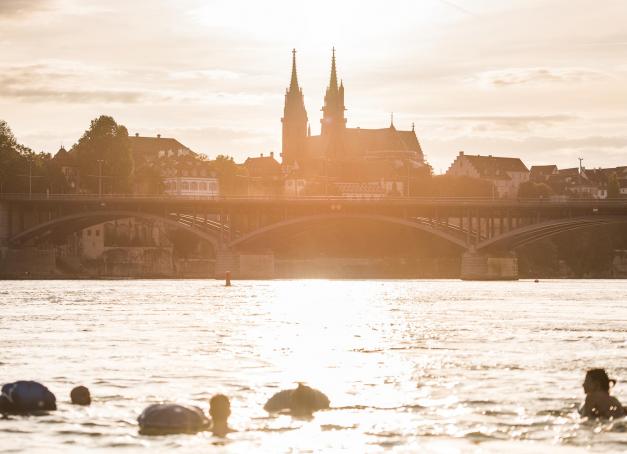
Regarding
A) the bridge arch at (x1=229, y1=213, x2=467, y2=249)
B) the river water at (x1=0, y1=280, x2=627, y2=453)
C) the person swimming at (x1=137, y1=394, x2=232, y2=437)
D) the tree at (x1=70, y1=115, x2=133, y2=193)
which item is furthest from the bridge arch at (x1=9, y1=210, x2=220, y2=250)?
the person swimming at (x1=137, y1=394, x2=232, y2=437)

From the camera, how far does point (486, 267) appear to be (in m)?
144

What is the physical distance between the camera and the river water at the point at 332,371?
27.7m

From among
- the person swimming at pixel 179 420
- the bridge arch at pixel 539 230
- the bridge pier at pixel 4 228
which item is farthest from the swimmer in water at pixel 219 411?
the bridge pier at pixel 4 228

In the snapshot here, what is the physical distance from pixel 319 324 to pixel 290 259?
112 meters

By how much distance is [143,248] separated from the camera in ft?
604

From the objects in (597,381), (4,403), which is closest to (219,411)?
(4,403)

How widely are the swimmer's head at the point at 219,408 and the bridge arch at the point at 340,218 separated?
4327 inches

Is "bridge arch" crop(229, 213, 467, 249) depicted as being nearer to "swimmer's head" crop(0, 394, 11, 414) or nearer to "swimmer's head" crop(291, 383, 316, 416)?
"swimmer's head" crop(291, 383, 316, 416)

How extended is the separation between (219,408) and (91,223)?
414ft

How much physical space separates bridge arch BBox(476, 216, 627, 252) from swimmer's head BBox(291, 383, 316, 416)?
10623cm

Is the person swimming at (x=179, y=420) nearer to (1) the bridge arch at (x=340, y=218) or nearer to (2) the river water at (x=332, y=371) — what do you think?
(2) the river water at (x=332, y=371)

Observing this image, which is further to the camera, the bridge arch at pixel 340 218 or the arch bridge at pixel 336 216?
the bridge arch at pixel 340 218

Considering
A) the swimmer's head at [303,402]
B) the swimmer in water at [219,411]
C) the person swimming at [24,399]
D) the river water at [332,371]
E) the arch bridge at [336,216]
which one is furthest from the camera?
the arch bridge at [336,216]

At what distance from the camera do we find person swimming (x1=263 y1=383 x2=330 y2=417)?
1214 inches
